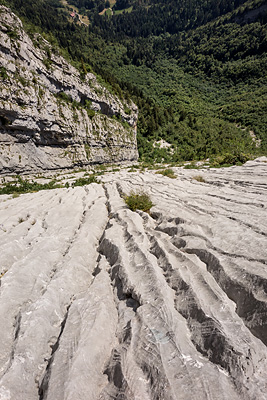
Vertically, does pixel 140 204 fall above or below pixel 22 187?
above

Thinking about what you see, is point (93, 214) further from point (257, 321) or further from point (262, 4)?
point (262, 4)

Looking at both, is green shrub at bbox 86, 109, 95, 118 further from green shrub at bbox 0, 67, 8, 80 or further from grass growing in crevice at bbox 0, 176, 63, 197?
grass growing in crevice at bbox 0, 176, 63, 197

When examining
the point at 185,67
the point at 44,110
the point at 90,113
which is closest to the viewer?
the point at 44,110

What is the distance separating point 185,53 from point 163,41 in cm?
3658

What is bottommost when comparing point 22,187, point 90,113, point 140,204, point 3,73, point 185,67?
point 22,187

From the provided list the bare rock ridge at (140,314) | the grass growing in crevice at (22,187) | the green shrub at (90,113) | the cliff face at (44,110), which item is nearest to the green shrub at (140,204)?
the bare rock ridge at (140,314)

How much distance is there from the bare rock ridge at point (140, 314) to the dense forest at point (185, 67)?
21.5 m

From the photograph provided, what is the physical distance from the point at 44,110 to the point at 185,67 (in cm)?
13411

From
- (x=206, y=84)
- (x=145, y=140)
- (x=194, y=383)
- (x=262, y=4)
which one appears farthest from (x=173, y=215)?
(x=262, y=4)

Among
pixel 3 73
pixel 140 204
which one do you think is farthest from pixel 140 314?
pixel 3 73

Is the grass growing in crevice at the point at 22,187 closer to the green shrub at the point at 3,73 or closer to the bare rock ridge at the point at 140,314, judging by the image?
the green shrub at the point at 3,73

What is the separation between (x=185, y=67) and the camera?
122812 millimetres

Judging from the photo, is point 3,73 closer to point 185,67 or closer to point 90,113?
point 90,113

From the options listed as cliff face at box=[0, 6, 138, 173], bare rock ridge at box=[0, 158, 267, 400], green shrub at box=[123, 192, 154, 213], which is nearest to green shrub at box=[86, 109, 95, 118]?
cliff face at box=[0, 6, 138, 173]
